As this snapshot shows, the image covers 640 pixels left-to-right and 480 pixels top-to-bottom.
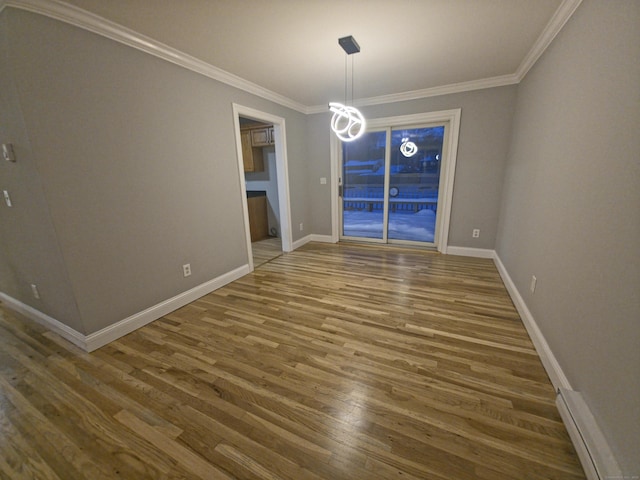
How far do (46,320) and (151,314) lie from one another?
0.87 m

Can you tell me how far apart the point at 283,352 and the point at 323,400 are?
535mm

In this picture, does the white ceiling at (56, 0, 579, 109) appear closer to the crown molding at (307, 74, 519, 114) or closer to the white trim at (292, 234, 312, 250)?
the crown molding at (307, 74, 519, 114)

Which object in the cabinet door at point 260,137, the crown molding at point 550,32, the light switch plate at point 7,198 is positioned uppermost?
the crown molding at point 550,32

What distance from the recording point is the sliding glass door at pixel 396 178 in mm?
4293

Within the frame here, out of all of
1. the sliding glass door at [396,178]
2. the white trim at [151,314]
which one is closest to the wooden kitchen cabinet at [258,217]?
the sliding glass door at [396,178]

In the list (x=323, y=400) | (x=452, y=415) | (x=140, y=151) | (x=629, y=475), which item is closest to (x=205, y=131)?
(x=140, y=151)

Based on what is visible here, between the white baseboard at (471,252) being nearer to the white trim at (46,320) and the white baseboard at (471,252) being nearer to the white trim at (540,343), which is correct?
the white trim at (540,343)

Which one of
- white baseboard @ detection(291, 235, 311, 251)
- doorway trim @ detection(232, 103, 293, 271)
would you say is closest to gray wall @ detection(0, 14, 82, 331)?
doorway trim @ detection(232, 103, 293, 271)

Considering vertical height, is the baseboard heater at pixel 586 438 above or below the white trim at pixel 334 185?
below

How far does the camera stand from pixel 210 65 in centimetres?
265

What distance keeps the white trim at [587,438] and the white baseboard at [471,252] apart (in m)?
2.83

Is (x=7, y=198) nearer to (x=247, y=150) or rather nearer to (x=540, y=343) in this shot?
(x=247, y=150)

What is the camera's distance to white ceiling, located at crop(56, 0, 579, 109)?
5.84 ft

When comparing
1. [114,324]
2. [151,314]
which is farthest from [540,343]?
[114,324]
